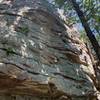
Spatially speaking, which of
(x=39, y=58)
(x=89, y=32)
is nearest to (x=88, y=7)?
(x=89, y=32)

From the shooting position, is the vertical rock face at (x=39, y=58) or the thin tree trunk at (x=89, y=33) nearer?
the vertical rock face at (x=39, y=58)

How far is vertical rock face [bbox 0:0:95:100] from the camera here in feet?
24.6

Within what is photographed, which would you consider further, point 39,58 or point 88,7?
point 88,7

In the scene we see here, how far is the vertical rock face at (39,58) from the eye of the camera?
7508 millimetres

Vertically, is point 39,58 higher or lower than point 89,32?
lower

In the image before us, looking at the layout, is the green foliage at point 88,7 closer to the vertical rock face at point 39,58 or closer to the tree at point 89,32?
the tree at point 89,32

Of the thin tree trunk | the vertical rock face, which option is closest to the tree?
the thin tree trunk

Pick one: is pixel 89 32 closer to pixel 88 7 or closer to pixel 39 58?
pixel 88 7

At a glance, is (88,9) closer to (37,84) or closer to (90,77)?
(90,77)

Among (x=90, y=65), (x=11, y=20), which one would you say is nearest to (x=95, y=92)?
(x=90, y=65)

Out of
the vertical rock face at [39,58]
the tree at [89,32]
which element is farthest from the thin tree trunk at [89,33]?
the vertical rock face at [39,58]

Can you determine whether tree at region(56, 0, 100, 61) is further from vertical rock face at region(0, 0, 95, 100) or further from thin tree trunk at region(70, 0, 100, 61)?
vertical rock face at region(0, 0, 95, 100)

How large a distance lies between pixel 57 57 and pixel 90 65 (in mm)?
1396

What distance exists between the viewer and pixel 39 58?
27.5ft
